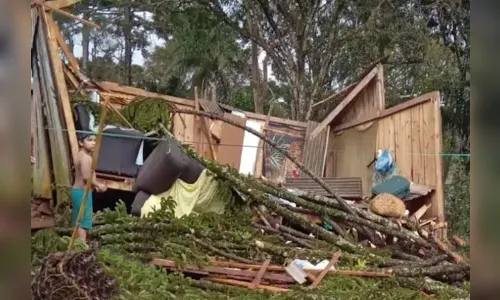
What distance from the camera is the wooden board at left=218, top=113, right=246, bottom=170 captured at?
26.7ft

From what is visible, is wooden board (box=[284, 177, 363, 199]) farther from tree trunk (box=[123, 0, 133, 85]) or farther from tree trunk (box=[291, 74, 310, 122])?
tree trunk (box=[123, 0, 133, 85])

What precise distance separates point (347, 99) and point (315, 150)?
1.07 meters

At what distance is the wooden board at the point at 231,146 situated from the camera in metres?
8.13

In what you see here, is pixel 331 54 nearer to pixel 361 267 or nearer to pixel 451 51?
pixel 451 51

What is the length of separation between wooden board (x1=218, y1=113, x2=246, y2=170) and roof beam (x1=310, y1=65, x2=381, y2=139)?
62.6 inches

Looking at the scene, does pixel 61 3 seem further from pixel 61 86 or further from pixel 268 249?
pixel 268 249

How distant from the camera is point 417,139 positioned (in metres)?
7.25

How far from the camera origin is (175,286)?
404cm

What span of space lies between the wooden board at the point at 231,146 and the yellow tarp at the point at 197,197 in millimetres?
2259

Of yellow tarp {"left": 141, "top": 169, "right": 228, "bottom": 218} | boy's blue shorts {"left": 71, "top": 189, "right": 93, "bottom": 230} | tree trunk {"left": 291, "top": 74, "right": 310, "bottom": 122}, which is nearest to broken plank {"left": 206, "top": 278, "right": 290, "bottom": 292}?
boy's blue shorts {"left": 71, "top": 189, "right": 93, "bottom": 230}

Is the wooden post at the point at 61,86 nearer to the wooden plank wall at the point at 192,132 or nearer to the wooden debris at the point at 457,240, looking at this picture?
the wooden plank wall at the point at 192,132

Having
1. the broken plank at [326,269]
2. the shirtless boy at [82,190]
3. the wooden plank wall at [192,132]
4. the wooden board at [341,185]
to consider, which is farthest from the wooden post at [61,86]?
the wooden board at [341,185]
